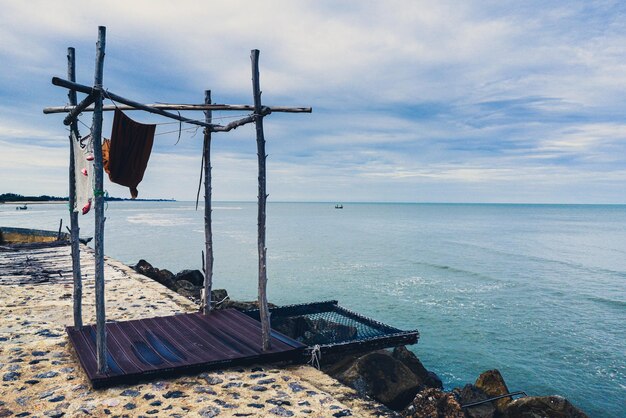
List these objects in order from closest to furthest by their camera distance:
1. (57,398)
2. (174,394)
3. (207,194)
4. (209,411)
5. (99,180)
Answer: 1. (209,411)
2. (57,398)
3. (174,394)
4. (99,180)
5. (207,194)

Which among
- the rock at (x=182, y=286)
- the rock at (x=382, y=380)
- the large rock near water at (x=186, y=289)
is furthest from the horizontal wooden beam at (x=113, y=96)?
the rock at (x=182, y=286)

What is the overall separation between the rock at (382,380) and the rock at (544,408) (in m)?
2.15

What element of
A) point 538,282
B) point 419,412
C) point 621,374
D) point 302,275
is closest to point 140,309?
point 419,412

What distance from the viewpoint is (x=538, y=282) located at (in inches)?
1312

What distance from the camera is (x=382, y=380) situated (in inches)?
375

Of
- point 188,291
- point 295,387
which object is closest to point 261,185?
point 295,387

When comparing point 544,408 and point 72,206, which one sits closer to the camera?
point 72,206

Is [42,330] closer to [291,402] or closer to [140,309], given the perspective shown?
[140,309]

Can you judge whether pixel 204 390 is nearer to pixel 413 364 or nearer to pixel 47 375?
pixel 47 375

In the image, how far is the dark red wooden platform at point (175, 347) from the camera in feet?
23.5

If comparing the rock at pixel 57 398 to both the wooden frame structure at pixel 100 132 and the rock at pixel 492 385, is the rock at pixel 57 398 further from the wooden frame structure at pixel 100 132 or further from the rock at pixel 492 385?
the rock at pixel 492 385

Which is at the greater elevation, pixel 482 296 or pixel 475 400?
pixel 475 400

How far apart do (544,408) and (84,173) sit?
10.2 metres

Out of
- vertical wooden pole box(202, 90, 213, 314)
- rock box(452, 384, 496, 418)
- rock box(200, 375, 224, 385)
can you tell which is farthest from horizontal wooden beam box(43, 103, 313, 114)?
rock box(452, 384, 496, 418)
